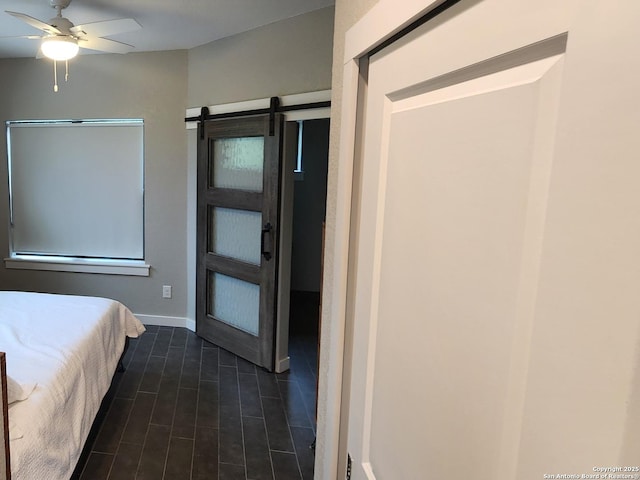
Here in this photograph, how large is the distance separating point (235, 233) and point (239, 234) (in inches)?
2.1

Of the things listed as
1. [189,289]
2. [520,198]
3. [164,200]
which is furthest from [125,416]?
[520,198]

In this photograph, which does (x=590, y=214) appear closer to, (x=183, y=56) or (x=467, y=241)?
Result: (x=467, y=241)

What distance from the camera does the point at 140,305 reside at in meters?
4.21

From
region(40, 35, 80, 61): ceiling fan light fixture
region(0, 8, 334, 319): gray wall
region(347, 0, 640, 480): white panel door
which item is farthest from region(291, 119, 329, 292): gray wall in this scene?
region(347, 0, 640, 480): white panel door

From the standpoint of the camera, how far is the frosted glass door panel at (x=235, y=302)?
344 cm

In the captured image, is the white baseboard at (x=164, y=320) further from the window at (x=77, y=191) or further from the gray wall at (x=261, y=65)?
the window at (x=77, y=191)

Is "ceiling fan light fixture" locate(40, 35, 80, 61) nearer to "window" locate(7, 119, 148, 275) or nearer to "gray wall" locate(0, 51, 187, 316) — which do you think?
"gray wall" locate(0, 51, 187, 316)

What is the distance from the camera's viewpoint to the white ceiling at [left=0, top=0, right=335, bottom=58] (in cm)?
273

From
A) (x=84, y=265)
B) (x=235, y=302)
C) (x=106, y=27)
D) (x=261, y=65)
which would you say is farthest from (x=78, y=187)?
(x=261, y=65)

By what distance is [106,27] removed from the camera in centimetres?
246

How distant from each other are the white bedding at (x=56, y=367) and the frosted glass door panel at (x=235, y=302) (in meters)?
0.85

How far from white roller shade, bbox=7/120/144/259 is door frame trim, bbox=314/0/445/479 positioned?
134 inches

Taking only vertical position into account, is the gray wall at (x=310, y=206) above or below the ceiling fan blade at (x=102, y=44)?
below

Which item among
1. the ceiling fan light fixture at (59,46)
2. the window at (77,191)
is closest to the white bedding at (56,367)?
the window at (77,191)
